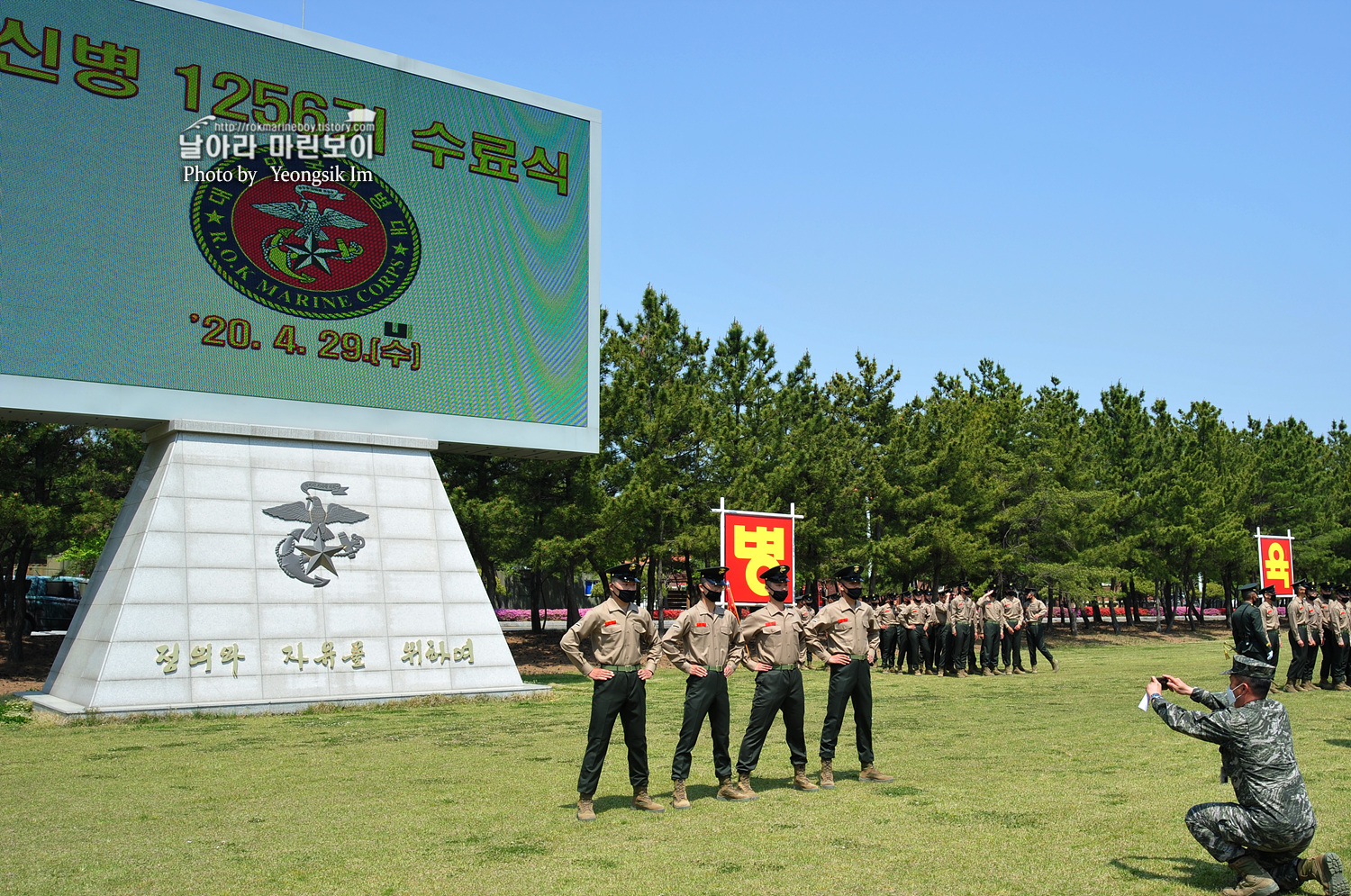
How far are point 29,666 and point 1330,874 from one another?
27.6m

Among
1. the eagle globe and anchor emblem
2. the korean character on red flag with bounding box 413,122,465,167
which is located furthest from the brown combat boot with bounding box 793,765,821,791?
the korean character on red flag with bounding box 413,122,465,167

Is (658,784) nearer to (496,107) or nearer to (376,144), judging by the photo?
(376,144)

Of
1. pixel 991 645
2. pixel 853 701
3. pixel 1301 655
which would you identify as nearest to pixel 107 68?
pixel 853 701

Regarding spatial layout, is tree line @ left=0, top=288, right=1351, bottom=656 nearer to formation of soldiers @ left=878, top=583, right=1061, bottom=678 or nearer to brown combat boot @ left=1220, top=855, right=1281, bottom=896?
formation of soldiers @ left=878, top=583, right=1061, bottom=678

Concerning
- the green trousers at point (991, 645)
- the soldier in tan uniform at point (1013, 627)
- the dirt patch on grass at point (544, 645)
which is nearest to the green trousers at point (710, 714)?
the dirt patch on grass at point (544, 645)

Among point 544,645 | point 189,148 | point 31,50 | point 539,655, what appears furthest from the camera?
point 544,645

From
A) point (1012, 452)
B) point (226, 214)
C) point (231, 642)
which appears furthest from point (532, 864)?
point (1012, 452)

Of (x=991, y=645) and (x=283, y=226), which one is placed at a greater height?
(x=283, y=226)

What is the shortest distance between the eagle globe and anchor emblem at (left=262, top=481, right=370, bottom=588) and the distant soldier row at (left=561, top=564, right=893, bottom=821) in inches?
412

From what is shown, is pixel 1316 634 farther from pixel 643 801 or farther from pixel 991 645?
pixel 643 801

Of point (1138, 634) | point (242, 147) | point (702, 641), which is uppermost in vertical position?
point (242, 147)

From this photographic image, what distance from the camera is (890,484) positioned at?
3581cm

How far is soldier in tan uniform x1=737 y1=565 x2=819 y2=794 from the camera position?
29.6ft

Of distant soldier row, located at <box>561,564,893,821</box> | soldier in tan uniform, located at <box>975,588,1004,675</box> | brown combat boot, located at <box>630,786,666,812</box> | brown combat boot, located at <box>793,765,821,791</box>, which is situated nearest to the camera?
distant soldier row, located at <box>561,564,893,821</box>
